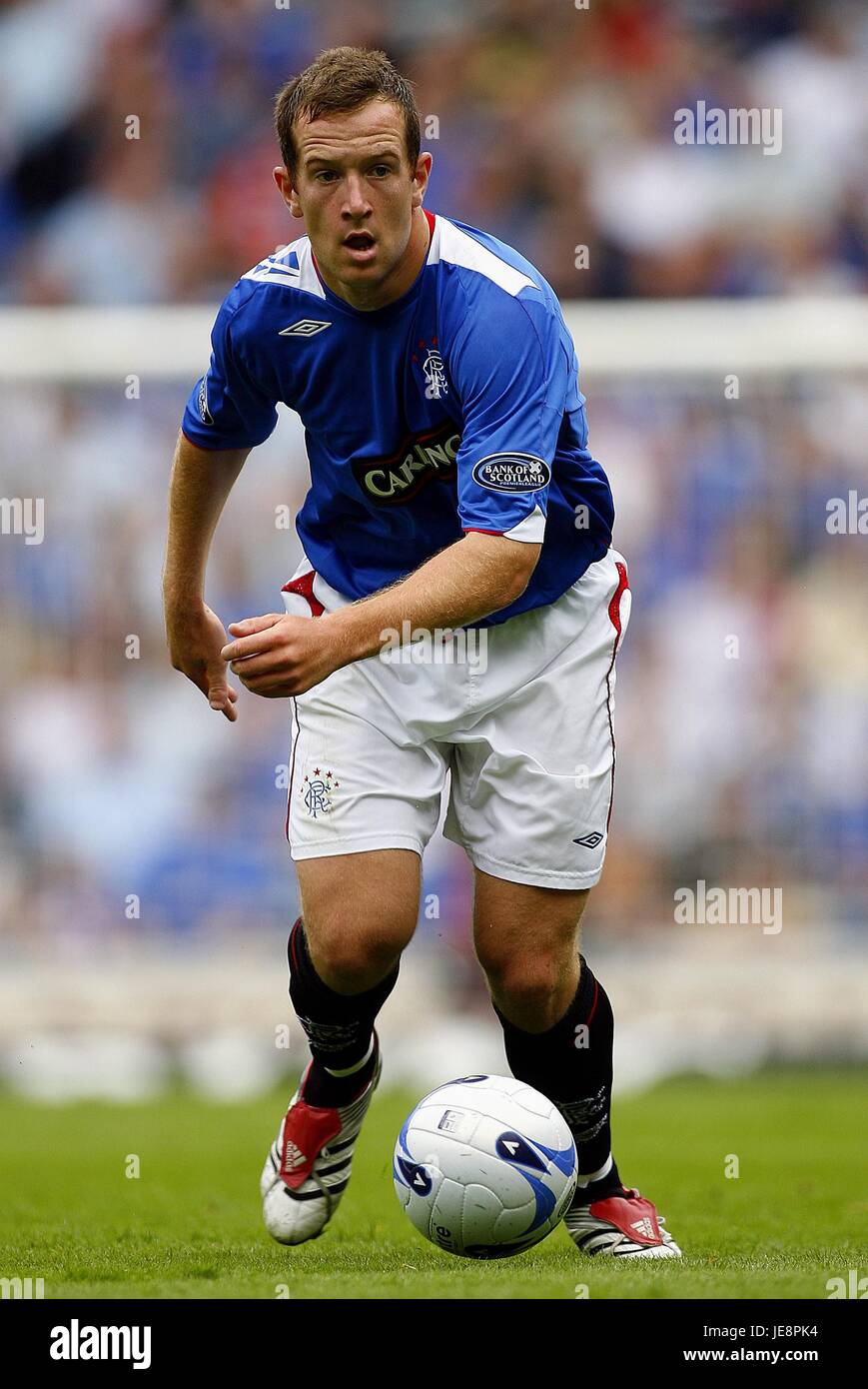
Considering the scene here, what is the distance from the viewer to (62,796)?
1058cm

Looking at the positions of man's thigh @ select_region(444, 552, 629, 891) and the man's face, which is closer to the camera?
the man's face

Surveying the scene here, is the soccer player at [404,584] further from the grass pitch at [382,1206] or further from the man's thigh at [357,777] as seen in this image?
the grass pitch at [382,1206]

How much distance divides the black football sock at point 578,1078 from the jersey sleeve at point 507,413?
131 cm

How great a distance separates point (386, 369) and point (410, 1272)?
6.63 feet

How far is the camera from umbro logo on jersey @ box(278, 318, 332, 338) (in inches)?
175

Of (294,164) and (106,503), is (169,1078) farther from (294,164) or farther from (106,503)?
(294,164)

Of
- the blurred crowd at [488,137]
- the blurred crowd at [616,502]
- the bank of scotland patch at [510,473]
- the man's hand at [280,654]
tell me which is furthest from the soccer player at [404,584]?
the blurred crowd at [488,137]

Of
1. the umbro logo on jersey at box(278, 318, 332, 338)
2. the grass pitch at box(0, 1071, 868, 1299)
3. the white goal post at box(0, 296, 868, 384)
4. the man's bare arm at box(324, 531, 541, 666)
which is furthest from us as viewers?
the white goal post at box(0, 296, 868, 384)

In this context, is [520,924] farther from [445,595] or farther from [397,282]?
[397,282]

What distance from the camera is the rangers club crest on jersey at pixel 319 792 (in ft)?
15.1

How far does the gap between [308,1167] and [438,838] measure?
17.0 ft

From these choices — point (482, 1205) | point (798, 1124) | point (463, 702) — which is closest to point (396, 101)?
point (463, 702)

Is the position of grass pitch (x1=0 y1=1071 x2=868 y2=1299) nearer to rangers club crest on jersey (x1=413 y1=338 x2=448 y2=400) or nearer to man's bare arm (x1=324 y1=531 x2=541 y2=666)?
man's bare arm (x1=324 y1=531 x2=541 y2=666)

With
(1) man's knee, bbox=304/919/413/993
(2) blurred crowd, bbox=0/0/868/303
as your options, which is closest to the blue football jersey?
(1) man's knee, bbox=304/919/413/993
